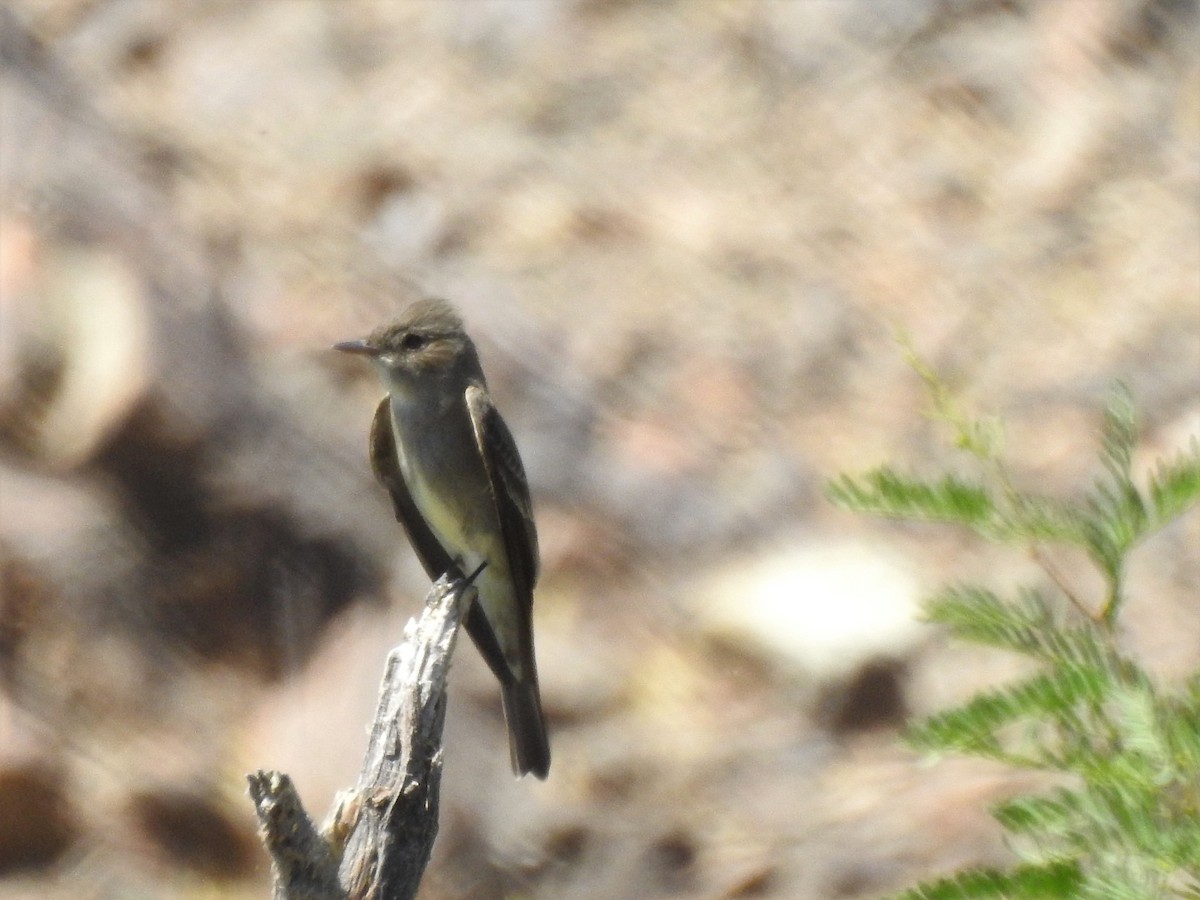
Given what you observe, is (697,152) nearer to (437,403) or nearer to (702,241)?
(702,241)

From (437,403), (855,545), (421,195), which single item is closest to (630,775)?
(855,545)

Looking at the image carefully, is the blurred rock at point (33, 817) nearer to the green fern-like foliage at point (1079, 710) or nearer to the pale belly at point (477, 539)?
the pale belly at point (477, 539)

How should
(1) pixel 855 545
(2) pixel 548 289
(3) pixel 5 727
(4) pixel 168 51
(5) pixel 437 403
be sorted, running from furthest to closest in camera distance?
(4) pixel 168 51
(2) pixel 548 289
(1) pixel 855 545
(3) pixel 5 727
(5) pixel 437 403

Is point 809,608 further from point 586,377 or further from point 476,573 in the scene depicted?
point 476,573

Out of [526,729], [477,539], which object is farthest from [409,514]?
[526,729]

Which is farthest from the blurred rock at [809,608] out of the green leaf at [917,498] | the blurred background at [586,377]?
the green leaf at [917,498]

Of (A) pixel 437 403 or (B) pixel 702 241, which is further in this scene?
(B) pixel 702 241
